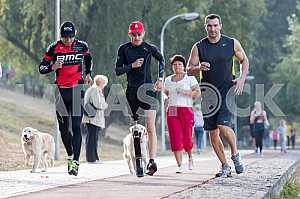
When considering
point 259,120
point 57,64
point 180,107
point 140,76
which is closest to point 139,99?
point 140,76

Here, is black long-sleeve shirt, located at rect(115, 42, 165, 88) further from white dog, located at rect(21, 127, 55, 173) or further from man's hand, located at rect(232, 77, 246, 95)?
white dog, located at rect(21, 127, 55, 173)

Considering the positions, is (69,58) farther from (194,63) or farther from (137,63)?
(194,63)

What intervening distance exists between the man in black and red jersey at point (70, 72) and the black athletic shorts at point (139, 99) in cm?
67

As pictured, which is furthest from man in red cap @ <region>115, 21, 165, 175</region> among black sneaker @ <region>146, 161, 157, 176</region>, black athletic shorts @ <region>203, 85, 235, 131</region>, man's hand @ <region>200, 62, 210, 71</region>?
black athletic shorts @ <region>203, 85, 235, 131</region>

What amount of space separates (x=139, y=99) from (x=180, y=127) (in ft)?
5.71

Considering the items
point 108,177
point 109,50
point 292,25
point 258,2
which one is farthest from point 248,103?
point 108,177

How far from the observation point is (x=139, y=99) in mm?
11898

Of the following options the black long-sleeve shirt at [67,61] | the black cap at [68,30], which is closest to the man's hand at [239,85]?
the black long-sleeve shirt at [67,61]

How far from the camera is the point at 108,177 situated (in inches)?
500

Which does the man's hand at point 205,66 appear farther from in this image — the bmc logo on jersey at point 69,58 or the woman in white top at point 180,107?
the woman in white top at point 180,107

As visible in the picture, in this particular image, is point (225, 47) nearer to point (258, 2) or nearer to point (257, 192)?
point (257, 192)

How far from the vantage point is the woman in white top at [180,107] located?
13.4m

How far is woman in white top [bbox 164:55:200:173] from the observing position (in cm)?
1338

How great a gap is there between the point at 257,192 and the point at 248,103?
48233mm
